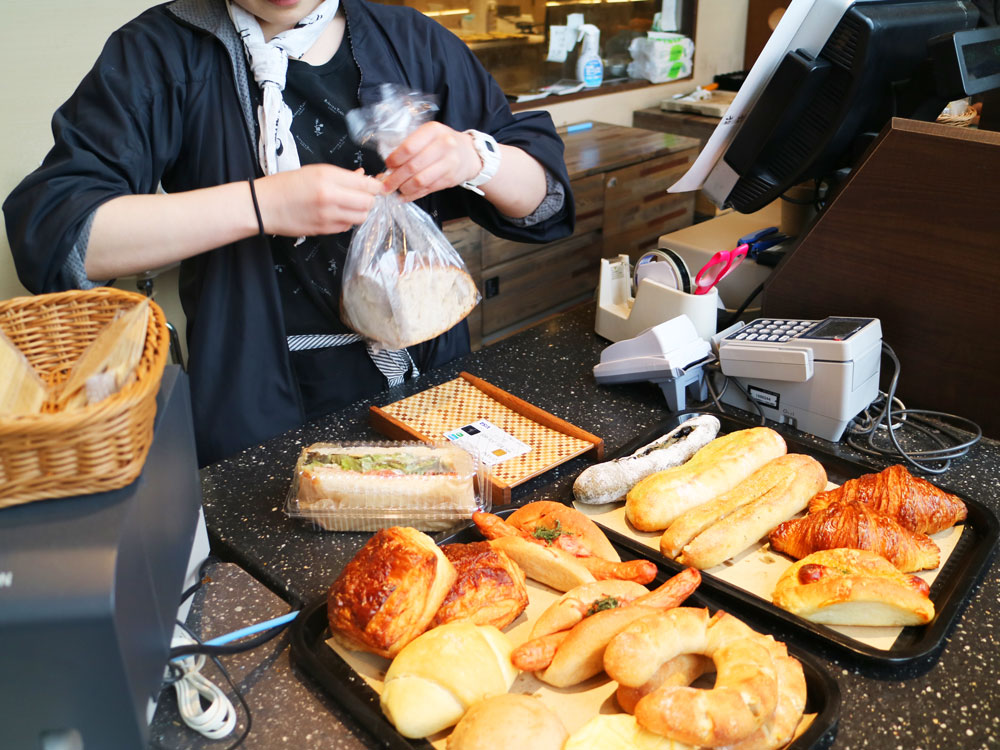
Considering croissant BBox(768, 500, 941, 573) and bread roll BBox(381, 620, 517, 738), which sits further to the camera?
croissant BBox(768, 500, 941, 573)

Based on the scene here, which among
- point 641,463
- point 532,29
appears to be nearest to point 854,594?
point 641,463

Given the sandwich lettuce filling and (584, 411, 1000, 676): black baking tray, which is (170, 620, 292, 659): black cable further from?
(584, 411, 1000, 676): black baking tray

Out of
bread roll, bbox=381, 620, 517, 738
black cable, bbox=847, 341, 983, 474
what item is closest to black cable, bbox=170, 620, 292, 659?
bread roll, bbox=381, 620, 517, 738

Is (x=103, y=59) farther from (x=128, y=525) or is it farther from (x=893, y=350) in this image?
(x=893, y=350)

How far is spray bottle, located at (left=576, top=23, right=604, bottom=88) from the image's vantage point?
3633 mm

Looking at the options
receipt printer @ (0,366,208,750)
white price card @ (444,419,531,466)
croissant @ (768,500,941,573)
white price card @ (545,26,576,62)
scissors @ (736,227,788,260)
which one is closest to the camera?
receipt printer @ (0,366,208,750)

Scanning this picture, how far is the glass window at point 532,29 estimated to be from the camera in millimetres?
3160

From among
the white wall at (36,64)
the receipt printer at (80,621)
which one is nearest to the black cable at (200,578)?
the receipt printer at (80,621)

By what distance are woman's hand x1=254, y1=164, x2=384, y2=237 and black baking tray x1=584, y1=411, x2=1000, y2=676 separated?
491mm

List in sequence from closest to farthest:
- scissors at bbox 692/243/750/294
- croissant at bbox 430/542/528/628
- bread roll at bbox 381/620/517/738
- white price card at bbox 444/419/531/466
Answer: bread roll at bbox 381/620/517/738 < croissant at bbox 430/542/528/628 < white price card at bbox 444/419/531/466 < scissors at bbox 692/243/750/294

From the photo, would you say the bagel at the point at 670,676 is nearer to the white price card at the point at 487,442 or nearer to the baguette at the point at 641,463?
the baguette at the point at 641,463

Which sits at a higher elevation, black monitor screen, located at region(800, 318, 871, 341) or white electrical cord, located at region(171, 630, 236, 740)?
black monitor screen, located at region(800, 318, 871, 341)

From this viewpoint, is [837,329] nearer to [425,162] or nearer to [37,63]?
[425,162]

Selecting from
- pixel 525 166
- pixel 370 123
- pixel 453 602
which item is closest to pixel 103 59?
pixel 370 123
